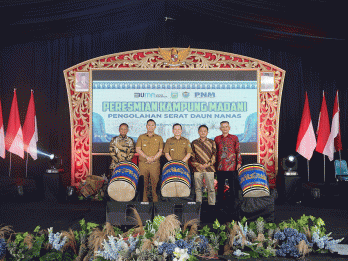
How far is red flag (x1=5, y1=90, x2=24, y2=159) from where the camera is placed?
607 centimetres

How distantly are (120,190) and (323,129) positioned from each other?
4.05m

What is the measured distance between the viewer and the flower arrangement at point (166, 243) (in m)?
1.89

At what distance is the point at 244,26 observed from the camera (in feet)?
17.7

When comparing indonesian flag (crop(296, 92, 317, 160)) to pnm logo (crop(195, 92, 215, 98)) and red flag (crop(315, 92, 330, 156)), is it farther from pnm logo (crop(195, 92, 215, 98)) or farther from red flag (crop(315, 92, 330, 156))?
pnm logo (crop(195, 92, 215, 98))

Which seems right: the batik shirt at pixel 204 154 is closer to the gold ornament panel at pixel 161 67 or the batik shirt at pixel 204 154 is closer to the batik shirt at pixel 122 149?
the batik shirt at pixel 122 149

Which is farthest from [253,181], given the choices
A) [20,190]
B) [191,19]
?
[20,190]

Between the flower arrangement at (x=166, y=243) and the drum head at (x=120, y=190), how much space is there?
52.0 inches

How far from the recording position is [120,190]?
3.77 metres

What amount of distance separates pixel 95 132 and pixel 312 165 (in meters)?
4.06

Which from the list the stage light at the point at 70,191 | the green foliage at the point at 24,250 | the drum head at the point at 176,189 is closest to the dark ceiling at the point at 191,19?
the drum head at the point at 176,189

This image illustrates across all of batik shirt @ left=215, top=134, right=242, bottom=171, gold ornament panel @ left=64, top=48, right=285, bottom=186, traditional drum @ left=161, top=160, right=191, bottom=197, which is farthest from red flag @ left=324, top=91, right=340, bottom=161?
traditional drum @ left=161, top=160, right=191, bottom=197

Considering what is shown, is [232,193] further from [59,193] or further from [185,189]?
[59,193]

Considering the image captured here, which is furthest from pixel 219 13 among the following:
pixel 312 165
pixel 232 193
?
pixel 312 165

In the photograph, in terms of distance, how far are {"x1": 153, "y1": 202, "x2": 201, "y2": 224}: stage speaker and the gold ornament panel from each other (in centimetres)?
311
